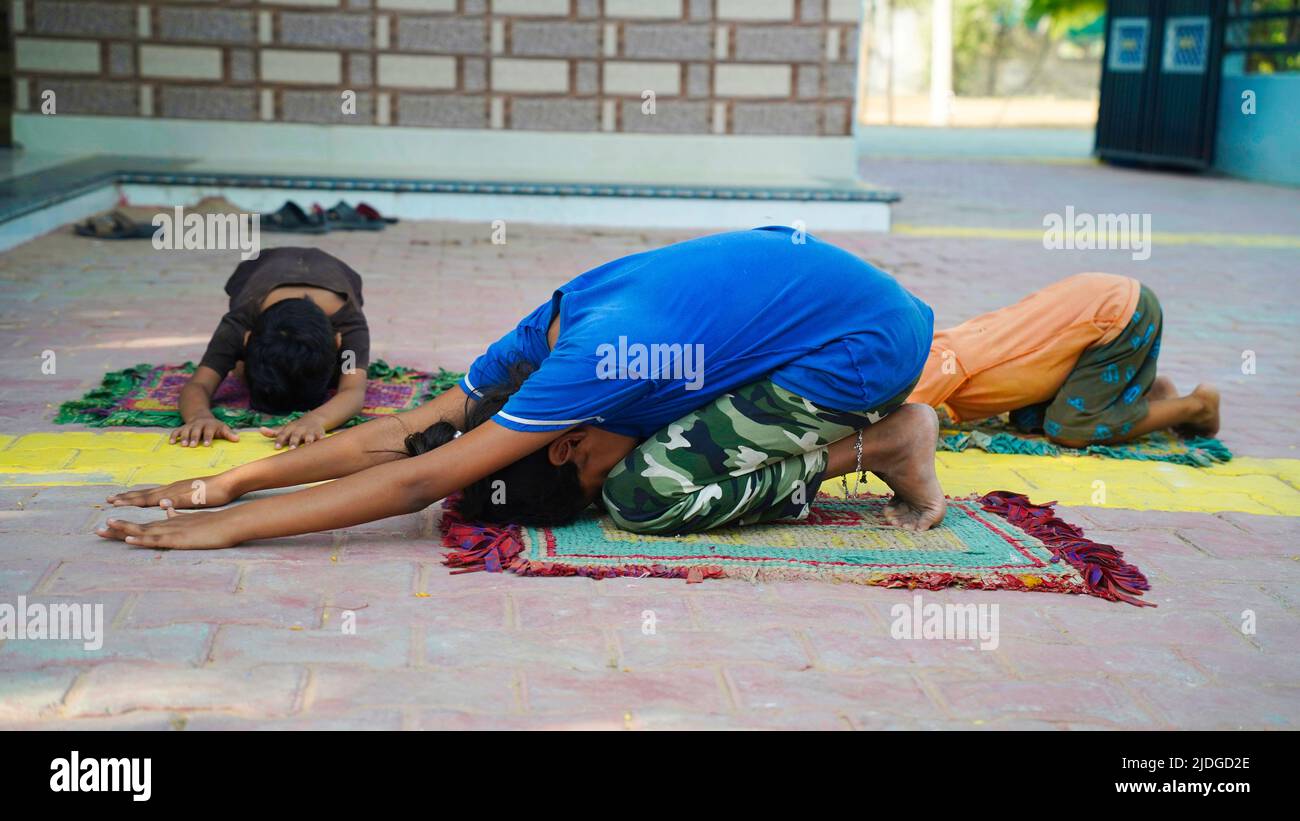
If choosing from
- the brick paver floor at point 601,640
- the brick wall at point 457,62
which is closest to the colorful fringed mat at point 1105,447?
the brick paver floor at point 601,640

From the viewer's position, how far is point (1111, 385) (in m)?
Result: 4.66

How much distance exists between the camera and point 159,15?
37.4 feet

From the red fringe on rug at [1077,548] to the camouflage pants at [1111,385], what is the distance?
793 mm

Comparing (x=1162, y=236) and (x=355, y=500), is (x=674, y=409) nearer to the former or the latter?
(x=355, y=500)

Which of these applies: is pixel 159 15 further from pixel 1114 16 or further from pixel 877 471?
pixel 1114 16

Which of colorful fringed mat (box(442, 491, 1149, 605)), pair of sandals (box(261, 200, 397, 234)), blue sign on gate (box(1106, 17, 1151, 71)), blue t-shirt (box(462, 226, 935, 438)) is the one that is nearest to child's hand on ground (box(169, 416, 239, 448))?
colorful fringed mat (box(442, 491, 1149, 605))

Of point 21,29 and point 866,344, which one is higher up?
point 21,29

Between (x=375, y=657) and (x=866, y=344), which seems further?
(x=866, y=344)

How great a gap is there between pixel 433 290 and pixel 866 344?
4.40m

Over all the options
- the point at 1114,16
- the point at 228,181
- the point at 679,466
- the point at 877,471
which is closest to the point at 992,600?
the point at 877,471

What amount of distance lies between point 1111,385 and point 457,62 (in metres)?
8.20

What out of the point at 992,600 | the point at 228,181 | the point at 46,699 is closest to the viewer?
the point at 46,699

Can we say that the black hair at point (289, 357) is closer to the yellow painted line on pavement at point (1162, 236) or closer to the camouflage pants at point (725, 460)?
the camouflage pants at point (725, 460)

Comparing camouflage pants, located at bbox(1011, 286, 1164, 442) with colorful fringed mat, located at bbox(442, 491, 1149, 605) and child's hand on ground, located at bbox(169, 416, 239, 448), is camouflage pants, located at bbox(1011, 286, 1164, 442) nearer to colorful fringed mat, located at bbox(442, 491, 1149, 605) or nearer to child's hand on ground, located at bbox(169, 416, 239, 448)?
colorful fringed mat, located at bbox(442, 491, 1149, 605)
